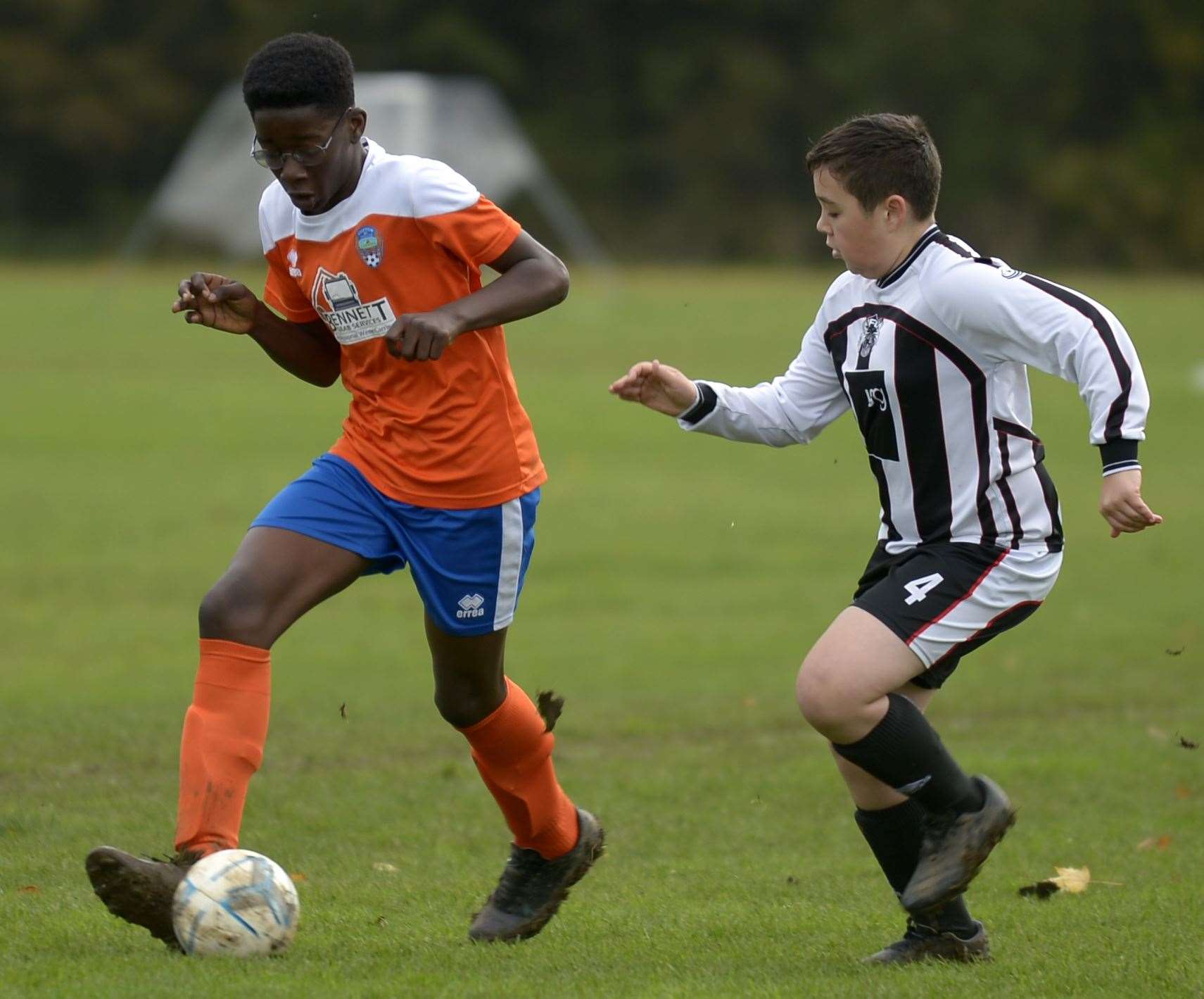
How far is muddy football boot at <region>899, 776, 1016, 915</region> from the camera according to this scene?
4.09m

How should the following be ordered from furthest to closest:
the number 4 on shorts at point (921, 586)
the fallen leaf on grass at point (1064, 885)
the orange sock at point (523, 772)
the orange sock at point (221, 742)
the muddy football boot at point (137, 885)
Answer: the fallen leaf on grass at point (1064, 885) → the orange sock at point (523, 772) → the number 4 on shorts at point (921, 586) → the orange sock at point (221, 742) → the muddy football boot at point (137, 885)

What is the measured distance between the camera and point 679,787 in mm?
6492

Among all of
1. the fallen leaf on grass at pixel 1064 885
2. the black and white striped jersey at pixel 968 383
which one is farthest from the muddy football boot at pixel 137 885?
the fallen leaf on grass at pixel 1064 885

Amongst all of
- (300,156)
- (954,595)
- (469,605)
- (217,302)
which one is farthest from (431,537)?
(954,595)

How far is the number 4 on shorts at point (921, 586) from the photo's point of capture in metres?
4.14

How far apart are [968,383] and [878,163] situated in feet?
1.86

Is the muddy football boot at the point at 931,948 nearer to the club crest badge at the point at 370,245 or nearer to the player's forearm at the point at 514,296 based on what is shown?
the player's forearm at the point at 514,296

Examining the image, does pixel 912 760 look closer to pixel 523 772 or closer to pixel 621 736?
pixel 523 772

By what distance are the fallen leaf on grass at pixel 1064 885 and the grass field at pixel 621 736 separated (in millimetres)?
90

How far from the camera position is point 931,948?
4262mm

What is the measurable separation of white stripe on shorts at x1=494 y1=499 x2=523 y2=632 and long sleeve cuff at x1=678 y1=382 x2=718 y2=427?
499mm

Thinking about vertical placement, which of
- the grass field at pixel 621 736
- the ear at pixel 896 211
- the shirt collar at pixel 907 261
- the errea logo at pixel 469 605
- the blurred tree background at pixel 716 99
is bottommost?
the grass field at pixel 621 736

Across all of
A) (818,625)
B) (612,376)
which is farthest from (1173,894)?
(612,376)

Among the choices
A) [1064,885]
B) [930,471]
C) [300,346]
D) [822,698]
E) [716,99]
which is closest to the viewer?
[822,698]
